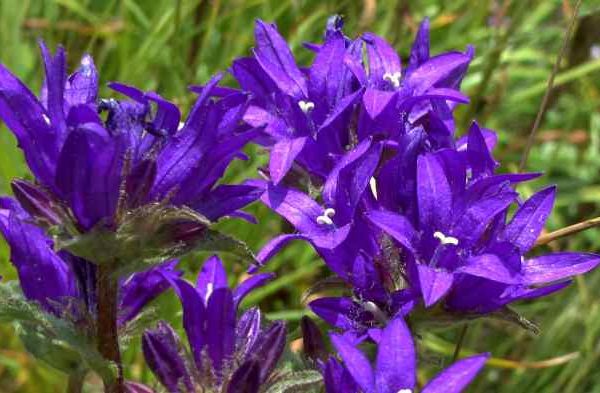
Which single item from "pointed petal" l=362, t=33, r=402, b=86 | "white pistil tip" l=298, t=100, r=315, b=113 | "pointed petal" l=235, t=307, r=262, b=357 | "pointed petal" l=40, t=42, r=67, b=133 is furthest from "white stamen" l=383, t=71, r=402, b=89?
"pointed petal" l=40, t=42, r=67, b=133

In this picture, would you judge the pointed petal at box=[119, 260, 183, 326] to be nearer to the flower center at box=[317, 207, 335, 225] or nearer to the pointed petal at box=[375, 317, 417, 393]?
the flower center at box=[317, 207, 335, 225]

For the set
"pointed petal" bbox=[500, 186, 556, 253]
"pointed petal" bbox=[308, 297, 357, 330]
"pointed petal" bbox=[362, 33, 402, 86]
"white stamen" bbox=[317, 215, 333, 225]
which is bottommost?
"pointed petal" bbox=[308, 297, 357, 330]

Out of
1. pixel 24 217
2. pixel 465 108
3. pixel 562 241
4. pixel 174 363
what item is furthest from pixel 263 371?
pixel 562 241

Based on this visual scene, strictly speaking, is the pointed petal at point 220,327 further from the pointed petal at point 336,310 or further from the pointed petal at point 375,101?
the pointed petal at point 375,101

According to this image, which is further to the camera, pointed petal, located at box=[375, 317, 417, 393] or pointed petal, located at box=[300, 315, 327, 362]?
pointed petal, located at box=[300, 315, 327, 362]

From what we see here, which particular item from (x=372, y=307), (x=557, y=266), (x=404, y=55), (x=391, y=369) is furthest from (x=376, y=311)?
(x=404, y=55)

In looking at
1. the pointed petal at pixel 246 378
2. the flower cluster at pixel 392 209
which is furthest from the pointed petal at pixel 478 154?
the pointed petal at pixel 246 378

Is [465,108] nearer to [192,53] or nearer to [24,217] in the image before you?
[192,53]
